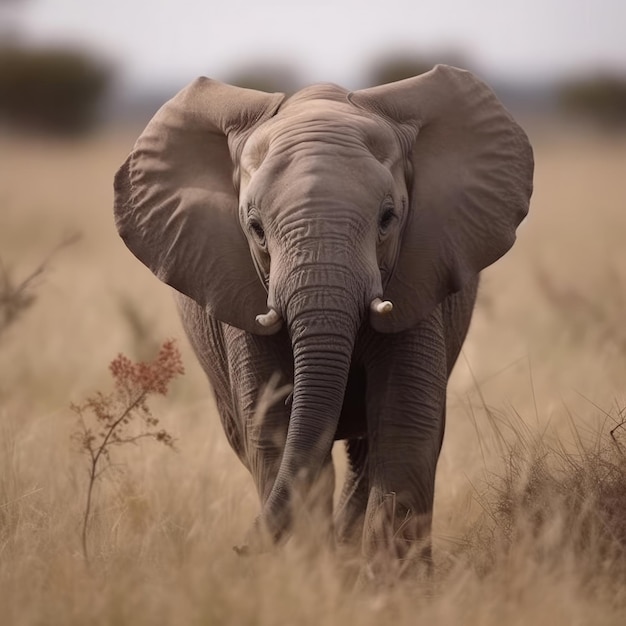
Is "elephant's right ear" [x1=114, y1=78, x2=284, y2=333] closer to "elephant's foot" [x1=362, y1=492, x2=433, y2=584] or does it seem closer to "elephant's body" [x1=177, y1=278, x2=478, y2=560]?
"elephant's body" [x1=177, y1=278, x2=478, y2=560]

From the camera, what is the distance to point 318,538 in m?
5.38

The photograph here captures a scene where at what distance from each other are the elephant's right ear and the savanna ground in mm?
770

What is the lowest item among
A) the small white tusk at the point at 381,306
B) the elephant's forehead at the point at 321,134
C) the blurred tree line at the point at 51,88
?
the blurred tree line at the point at 51,88

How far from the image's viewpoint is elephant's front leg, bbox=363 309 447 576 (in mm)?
6055

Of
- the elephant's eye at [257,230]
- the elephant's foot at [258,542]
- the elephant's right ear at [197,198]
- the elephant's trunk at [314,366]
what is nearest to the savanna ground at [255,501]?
the elephant's foot at [258,542]

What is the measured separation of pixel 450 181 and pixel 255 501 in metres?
2.05

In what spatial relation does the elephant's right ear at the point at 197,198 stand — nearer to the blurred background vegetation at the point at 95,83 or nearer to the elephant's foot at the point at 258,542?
the elephant's foot at the point at 258,542

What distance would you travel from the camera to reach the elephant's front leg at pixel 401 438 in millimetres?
6055

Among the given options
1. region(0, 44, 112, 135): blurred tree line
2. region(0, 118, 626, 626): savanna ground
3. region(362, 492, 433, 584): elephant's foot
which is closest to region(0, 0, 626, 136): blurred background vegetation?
region(0, 44, 112, 135): blurred tree line

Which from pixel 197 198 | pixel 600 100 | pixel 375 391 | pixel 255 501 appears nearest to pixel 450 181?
pixel 375 391

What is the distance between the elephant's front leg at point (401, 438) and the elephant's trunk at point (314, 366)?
0.48 meters

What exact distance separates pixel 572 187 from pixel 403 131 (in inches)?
776

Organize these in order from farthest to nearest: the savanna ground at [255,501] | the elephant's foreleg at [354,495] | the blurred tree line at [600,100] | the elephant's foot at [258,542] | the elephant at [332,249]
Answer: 1. the blurred tree line at [600,100]
2. the elephant's foreleg at [354,495]
3. the elephant at [332,249]
4. the elephant's foot at [258,542]
5. the savanna ground at [255,501]

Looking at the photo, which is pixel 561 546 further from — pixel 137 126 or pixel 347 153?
pixel 137 126
